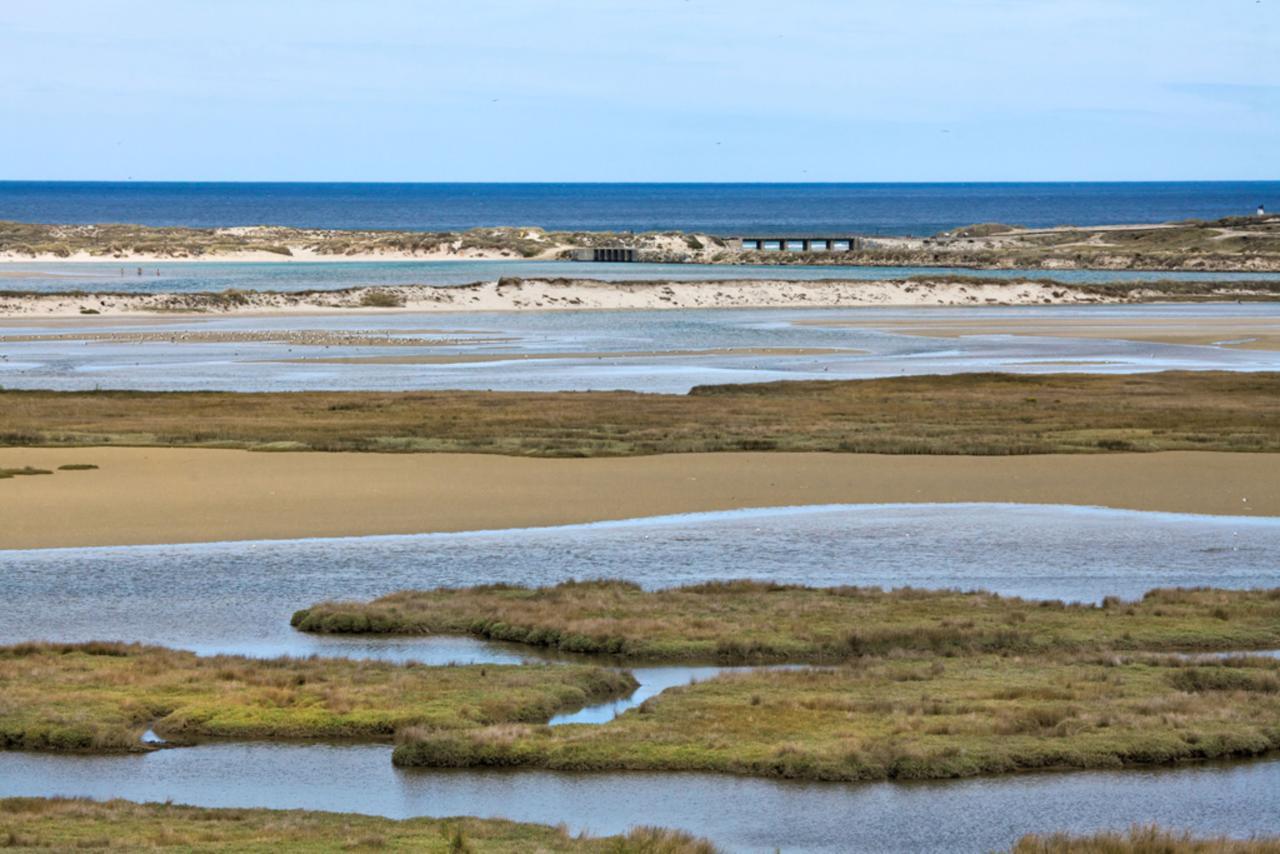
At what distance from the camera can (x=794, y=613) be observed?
19625mm

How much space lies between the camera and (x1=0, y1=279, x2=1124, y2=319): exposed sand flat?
3282 inches

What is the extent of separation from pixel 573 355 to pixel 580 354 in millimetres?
556

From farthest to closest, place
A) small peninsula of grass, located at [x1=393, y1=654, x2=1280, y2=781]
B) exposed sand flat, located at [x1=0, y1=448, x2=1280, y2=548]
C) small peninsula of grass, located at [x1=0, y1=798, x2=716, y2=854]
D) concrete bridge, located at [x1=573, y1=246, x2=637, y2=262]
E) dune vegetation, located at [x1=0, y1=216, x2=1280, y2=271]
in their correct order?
1. concrete bridge, located at [x1=573, y1=246, x2=637, y2=262]
2. dune vegetation, located at [x1=0, y1=216, x2=1280, y2=271]
3. exposed sand flat, located at [x1=0, y1=448, x2=1280, y2=548]
4. small peninsula of grass, located at [x1=393, y1=654, x2=1280, y2=781]
5. small peninsula of grass, located at [x1=0, y1=798, x2=716, y2=854]

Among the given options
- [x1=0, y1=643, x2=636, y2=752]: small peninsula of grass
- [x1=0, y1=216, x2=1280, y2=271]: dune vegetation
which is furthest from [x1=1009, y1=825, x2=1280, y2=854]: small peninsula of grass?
[x1=0, y1=216, x2=1280, y2=271]: dune vegetation

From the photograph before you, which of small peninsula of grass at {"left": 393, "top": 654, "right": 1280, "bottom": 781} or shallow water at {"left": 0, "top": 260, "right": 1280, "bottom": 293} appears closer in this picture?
small peninsula of grass at {"left": 393, "top": 654, "right": 1280, "bottom": 781}

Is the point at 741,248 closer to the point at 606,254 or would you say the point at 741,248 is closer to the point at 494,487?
the point at 606,254

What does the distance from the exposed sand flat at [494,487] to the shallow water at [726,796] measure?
11.4 metres

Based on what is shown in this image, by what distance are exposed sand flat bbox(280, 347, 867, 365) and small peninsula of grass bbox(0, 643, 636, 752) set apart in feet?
131

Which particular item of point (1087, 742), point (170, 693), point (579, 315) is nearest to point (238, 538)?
point (170, 693)

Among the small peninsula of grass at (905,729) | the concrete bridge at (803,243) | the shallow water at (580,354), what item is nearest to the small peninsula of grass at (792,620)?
the small peninsula of grass at (905,729)

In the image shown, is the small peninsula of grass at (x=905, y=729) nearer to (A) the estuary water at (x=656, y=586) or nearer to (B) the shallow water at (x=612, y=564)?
(A) the estuary water at (x=656, y=586)

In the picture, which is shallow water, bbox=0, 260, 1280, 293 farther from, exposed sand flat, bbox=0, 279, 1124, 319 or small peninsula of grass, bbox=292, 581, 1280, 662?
small peninsula of grass, bbox=292, 581, 1280, 662

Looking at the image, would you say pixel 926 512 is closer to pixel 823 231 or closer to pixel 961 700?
pixel 961 700

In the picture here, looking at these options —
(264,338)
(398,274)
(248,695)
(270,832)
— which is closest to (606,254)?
(398,274)
